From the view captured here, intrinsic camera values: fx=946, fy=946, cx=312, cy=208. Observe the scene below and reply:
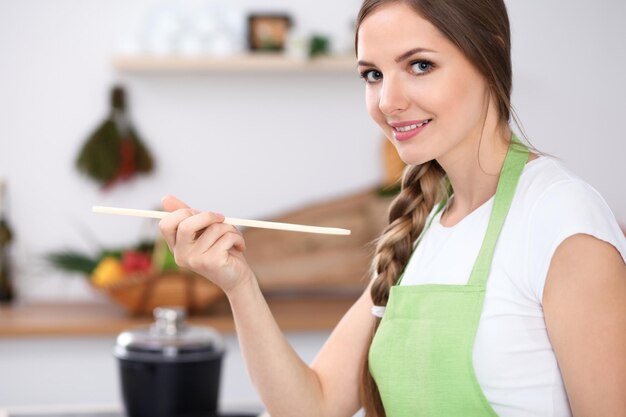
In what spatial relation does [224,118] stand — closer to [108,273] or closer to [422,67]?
[108,273]

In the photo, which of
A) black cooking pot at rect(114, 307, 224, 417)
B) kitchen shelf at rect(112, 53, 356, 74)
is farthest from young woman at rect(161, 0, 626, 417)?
kitchen shelf at rect(112, 53, 356, 74)

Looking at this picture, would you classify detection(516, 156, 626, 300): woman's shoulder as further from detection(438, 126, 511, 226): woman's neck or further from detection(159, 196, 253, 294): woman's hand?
detection(159, 196, 253, 294): woman's hand

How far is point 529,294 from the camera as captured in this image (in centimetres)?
118

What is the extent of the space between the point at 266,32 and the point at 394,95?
7.31 feet

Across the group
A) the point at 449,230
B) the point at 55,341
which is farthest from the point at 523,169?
the point at 55,341

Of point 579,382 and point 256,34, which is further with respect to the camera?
point 256,34

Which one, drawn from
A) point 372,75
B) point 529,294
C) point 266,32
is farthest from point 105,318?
point 529,294

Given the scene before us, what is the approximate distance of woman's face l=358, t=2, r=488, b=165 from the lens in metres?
1.24

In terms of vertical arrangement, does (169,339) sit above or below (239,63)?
below

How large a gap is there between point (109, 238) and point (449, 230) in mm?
2323

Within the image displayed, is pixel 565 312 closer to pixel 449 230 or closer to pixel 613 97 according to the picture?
pixel 449 230

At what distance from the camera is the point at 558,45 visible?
3.54 m

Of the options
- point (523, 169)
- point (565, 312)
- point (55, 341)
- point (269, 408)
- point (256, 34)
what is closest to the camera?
point (565, 312)

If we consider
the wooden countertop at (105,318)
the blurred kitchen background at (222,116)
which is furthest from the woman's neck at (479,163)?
the blurred kitchen background at (222,116)
